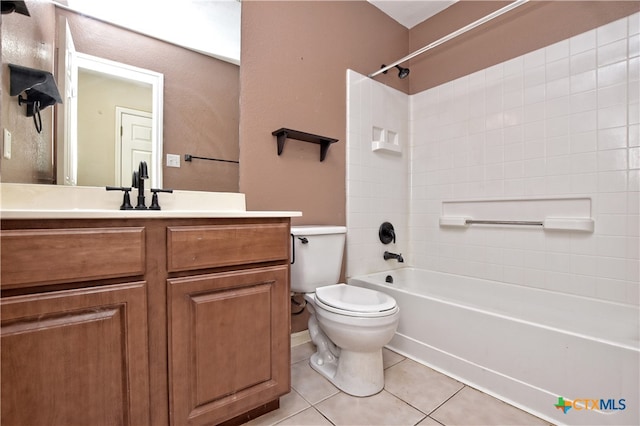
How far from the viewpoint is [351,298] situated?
1.55 metres

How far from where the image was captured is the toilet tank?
1539mm

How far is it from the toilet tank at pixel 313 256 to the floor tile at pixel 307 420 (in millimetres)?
567

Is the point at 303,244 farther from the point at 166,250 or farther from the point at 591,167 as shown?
the point at 591,167

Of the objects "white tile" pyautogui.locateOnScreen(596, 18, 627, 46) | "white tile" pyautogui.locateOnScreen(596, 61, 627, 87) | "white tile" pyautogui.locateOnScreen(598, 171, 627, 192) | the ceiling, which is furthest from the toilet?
the ceiling

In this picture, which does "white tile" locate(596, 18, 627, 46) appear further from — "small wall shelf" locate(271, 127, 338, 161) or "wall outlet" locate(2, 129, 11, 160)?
"wall outlet" locate(2, 129, 11, 160)

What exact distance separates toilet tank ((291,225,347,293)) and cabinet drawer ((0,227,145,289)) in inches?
30.9

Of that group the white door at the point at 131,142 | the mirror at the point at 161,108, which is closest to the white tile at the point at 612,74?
the mirror at the point at 161,108

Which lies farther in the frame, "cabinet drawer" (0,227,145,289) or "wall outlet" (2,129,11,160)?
"wall outlet" (2,129,11,160)

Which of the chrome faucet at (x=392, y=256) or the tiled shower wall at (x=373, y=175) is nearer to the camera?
the tiled shower wall at (x=373, y=175)

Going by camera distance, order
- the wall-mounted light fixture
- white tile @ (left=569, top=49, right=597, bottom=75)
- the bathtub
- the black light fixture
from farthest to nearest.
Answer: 1. white tile @ (left=569, top=49, right=597, bottom=75)
2. the bathtub
3. the wall-mounted light fixture
4. the black light fixture

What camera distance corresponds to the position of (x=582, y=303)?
1611 millimetres

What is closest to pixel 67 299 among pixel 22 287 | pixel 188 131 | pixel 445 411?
pixel 22 287

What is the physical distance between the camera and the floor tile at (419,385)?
130 cm

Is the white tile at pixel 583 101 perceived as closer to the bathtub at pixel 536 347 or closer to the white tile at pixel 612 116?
the white tile at pixel 612 116
